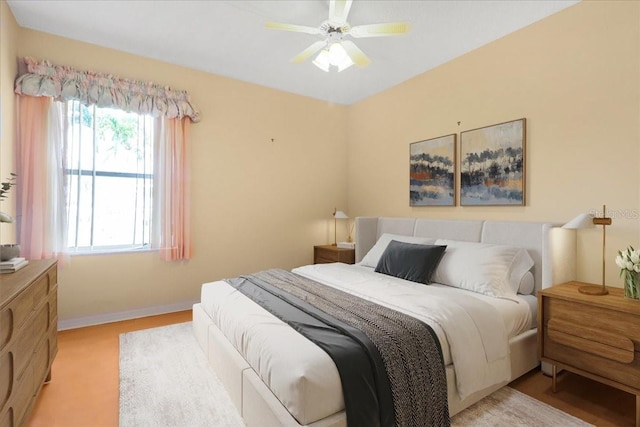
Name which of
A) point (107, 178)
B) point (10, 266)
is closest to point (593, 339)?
point (10, 266)

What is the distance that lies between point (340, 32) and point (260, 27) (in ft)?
2.72

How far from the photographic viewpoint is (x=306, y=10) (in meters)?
2.61

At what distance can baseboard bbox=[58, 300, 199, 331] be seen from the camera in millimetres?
3232

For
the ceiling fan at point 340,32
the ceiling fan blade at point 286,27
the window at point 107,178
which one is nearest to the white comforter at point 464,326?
the ceiling fan at point 340,32

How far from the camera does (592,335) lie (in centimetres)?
196

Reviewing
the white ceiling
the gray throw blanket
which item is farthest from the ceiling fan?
the gray throw blanket

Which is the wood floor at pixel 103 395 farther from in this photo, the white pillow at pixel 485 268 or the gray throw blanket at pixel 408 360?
the gray throw blanket at pixel 408 360

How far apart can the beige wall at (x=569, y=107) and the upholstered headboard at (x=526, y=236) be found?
5.6 inches

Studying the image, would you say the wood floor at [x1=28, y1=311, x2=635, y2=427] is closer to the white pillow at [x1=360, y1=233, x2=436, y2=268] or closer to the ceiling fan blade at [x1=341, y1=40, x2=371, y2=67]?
the white pillow at [x1=360, y1=233, x2=436, y2=268]

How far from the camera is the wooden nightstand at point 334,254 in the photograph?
4254mm

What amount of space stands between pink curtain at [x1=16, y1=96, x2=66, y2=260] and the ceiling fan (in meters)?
2.42

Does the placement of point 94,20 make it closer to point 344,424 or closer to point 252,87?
point 252,87

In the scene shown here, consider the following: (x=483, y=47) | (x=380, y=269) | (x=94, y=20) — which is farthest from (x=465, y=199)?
(x=94, y=20)

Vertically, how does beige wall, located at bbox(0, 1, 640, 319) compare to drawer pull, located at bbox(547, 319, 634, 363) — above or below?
above
